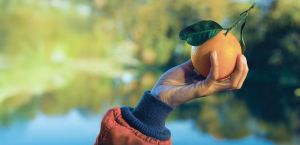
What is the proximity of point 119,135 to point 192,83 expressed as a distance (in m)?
0.16

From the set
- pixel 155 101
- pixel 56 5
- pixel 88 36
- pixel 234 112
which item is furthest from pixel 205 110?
pixel 155 101

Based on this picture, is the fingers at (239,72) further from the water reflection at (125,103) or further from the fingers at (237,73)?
the water reflection at (125,103)

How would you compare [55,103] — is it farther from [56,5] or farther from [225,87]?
[225,87]

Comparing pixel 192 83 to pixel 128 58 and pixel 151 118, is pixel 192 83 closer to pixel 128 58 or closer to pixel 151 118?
pixel 151 118

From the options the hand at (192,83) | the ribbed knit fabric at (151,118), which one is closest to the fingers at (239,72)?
the hand at (192,83)

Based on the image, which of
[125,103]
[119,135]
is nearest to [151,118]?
[119,135]

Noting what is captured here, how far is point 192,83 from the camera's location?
965 mm

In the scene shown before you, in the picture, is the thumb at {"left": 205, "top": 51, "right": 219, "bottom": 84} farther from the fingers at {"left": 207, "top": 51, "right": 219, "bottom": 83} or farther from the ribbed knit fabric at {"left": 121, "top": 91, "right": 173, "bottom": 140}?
the ribbed knit fabric at {"left": 121, "top": 91, "right": 173, "bottom": 140}

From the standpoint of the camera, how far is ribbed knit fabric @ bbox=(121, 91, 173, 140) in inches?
37.9

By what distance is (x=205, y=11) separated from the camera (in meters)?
3.41

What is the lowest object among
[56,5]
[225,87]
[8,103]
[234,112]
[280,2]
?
[225,87]

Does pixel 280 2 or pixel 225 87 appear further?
pixel 280 2

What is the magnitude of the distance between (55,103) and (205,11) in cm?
108

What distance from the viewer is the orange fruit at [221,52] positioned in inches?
34.9
